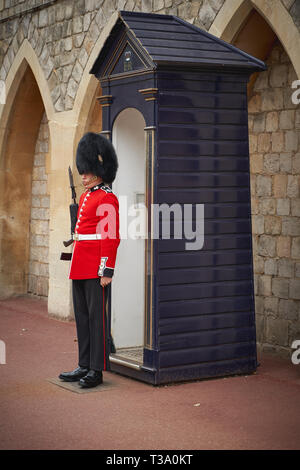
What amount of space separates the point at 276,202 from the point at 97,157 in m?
1.93

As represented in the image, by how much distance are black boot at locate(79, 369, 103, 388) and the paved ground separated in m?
0.11

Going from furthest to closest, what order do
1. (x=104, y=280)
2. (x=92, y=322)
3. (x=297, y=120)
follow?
(x=297, y=120), (x=92, y=322), (x=104, y=280)

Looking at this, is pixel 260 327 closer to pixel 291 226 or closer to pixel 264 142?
pixel 291 226

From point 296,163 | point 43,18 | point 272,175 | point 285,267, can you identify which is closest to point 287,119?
point 296,163

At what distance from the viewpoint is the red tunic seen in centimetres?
557

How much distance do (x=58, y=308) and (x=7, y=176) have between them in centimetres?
236

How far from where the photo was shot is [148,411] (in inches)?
199

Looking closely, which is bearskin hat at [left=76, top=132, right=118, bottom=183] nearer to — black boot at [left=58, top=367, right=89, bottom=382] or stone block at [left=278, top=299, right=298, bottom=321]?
black boot at [left=58, top=367, right=89, bottom=382]

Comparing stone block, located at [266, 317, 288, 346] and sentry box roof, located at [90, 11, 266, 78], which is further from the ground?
sentry box roof, located at [90, 11, 266, 78]

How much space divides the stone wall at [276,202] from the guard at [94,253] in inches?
69.8

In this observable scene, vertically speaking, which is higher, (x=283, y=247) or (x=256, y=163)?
(x=256, y=163)

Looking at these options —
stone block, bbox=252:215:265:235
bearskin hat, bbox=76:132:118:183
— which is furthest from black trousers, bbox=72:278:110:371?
stone block, bbox=252:215:265:235

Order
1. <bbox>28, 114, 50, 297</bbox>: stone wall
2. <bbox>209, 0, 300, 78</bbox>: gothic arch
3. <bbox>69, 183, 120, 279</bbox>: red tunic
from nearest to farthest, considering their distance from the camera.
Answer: <bbox>69, 183, 120, 279</bbox>: red tunic, <bbox>209, 0, 300, 78</bbox>: gothic arch, <bbox>28, 114, 50, 297</bbox>: stone wall

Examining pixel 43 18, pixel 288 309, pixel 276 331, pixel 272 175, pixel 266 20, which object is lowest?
pixel 276 331
